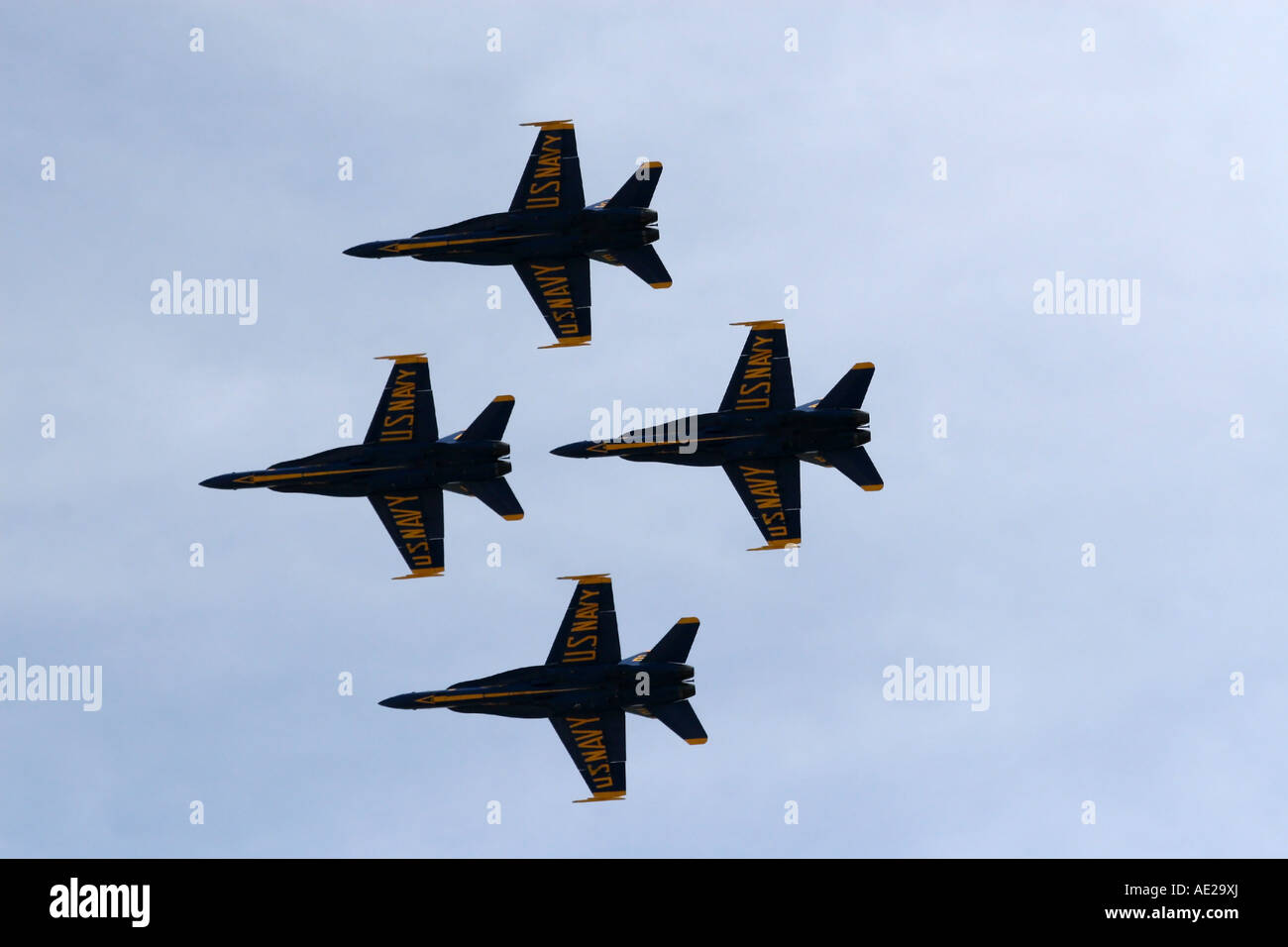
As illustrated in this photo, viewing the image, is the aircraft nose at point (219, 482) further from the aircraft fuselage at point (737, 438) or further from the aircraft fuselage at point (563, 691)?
the aircraft fuselage at point (737, 438)

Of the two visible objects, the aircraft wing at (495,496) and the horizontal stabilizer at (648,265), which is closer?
the aircraft wing at (495,496)

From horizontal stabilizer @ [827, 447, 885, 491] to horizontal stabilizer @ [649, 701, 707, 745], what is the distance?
51.5 ft

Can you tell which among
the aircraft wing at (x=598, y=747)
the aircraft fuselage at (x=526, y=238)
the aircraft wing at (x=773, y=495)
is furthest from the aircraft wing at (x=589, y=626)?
the aircraft fuselage at (x=526, y=238)

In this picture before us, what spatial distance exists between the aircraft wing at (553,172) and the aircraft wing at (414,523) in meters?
17.6

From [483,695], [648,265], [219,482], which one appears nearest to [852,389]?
[648,265]

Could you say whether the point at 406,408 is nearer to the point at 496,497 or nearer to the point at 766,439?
the point at 496,497

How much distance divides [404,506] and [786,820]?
27154 millimetres

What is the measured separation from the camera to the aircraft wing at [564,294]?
383 feet

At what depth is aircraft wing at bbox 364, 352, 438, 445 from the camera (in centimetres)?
11444

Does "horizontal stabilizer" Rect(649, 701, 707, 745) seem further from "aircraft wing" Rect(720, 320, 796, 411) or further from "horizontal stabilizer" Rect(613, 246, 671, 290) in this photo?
"horizontal stabilizer" Rect(613, 246, 671, 290)

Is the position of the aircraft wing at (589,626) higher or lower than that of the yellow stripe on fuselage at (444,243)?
lower

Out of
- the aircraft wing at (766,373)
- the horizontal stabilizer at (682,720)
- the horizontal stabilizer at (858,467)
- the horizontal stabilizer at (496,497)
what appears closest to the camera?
the horizontal stabilizer at (682,720)

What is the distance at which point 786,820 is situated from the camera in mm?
108562

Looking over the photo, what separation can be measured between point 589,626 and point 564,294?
18.8 meters
